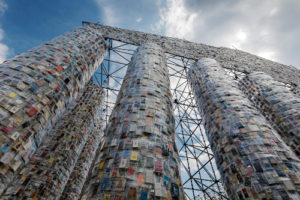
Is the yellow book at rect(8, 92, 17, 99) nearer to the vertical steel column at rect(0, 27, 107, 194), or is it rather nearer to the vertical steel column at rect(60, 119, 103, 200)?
the vertical steel column at rect(0, 27, 107, 194)

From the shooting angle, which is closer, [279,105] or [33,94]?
[33,94]

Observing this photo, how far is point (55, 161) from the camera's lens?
15.0 feet

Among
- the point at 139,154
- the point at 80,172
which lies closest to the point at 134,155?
the point at 139,154

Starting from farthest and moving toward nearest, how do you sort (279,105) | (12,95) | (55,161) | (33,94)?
(279,105) → (55,161) → (33,94) → (12,95)

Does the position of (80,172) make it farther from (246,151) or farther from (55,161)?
(246,151)

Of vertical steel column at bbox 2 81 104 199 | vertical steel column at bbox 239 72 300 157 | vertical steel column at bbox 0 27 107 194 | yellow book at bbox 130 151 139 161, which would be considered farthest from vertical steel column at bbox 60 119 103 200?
vertical steel column at bbox 239 72 300 157

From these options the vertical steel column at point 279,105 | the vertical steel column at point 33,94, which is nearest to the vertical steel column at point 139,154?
the vertical steel column at point 33,94

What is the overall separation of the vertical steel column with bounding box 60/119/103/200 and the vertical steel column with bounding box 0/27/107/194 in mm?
5059

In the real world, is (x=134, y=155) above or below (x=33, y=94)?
below

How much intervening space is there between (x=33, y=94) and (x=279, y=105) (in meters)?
6.91

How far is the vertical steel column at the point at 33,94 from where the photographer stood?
183 cm

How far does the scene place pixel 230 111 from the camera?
3932 mm

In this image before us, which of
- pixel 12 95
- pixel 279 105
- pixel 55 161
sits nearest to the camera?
pixel 12 95

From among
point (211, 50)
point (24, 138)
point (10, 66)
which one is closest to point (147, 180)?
point (24, 138)
